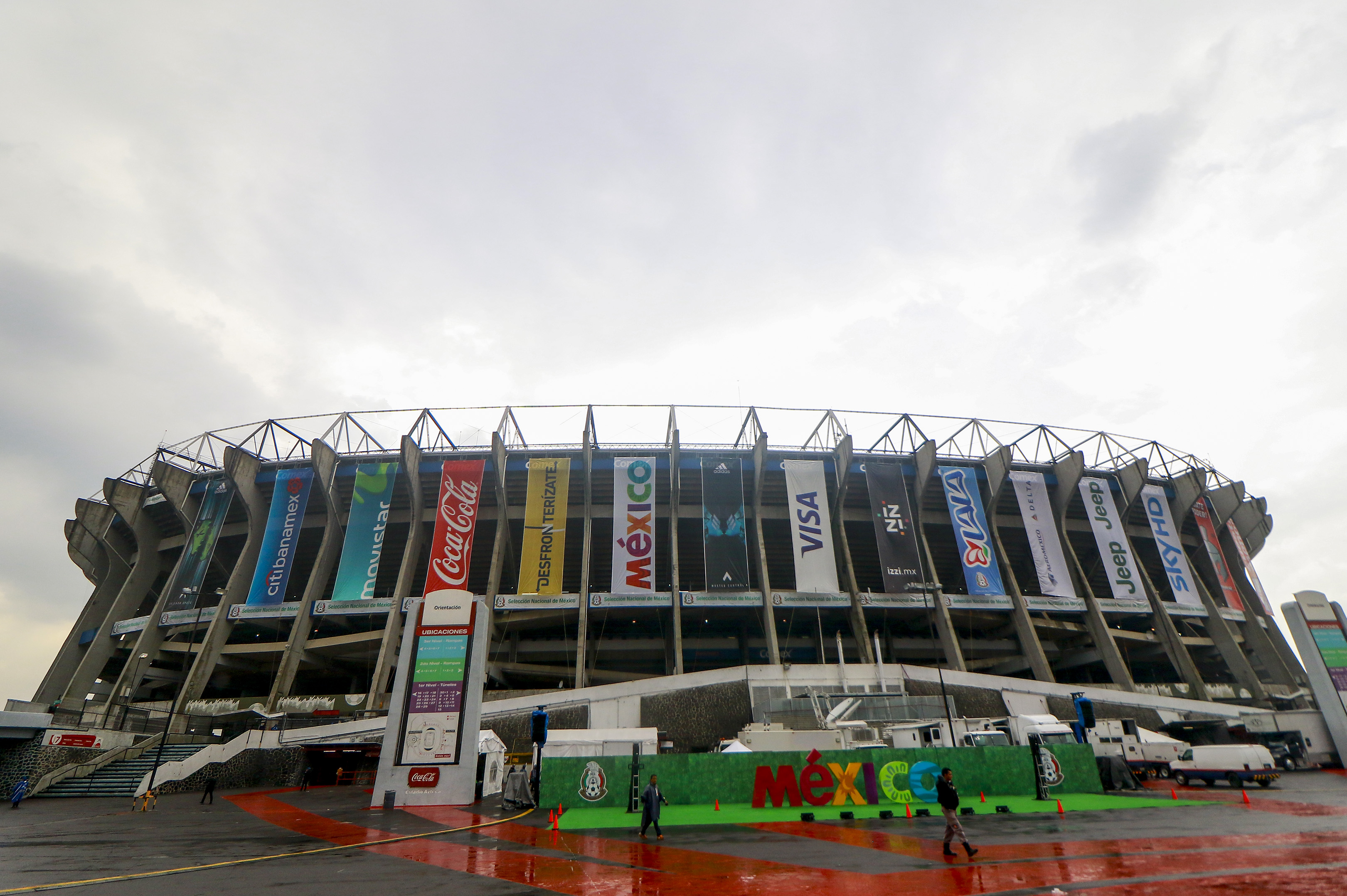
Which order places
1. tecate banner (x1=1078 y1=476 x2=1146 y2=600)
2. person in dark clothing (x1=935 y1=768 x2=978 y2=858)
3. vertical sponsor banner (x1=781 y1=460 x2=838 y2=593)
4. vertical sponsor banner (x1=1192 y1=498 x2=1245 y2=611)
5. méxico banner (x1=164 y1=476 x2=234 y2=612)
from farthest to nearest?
vertical sponsor banner (x1=1192 y1=498 x2=1245 y2=611), tecate banner (x1=1078 y1=476 x2=1146 y2=600), méxico banner (x1=164 y1=476 x2=234 y2=612), vertical sponsor banner (x1=781 y1=460 x2=838 y2=593), person in dark clothing (x1=935 y1=768 x2=978 y2=858)

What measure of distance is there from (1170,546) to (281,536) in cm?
7239

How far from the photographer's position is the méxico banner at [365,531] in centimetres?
4597

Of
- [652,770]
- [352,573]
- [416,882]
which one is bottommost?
[416,882]

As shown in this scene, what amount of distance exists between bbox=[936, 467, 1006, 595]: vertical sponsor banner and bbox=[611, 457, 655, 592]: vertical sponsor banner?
941 inches

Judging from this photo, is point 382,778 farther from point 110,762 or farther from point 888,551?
point 888,551

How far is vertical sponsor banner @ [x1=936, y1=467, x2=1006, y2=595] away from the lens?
48.2 meters

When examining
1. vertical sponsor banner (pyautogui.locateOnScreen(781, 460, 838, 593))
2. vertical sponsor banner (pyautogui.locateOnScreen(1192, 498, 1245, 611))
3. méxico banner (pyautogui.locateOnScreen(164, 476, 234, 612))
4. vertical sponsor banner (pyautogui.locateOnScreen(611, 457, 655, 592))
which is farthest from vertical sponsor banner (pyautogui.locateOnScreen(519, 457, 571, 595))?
vertical sponsor banner (pyautogui.locateOnScreen(1192, 498, 1245, 611))

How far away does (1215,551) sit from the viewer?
2261 inches

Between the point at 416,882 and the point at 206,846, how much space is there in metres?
8.82

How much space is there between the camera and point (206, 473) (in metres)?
55.3

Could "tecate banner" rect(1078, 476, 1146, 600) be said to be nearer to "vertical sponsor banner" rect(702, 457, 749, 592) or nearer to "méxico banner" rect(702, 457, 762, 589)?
"méxico banner" rect(702, 457, 762, 589)

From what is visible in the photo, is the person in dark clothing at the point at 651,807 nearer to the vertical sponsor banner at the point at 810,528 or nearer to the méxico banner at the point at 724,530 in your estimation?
the méxico banner at the point at 724,530

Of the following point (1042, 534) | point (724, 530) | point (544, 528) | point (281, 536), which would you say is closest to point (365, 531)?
point (281, 536)

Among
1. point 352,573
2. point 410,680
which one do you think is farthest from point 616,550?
point 410,680
